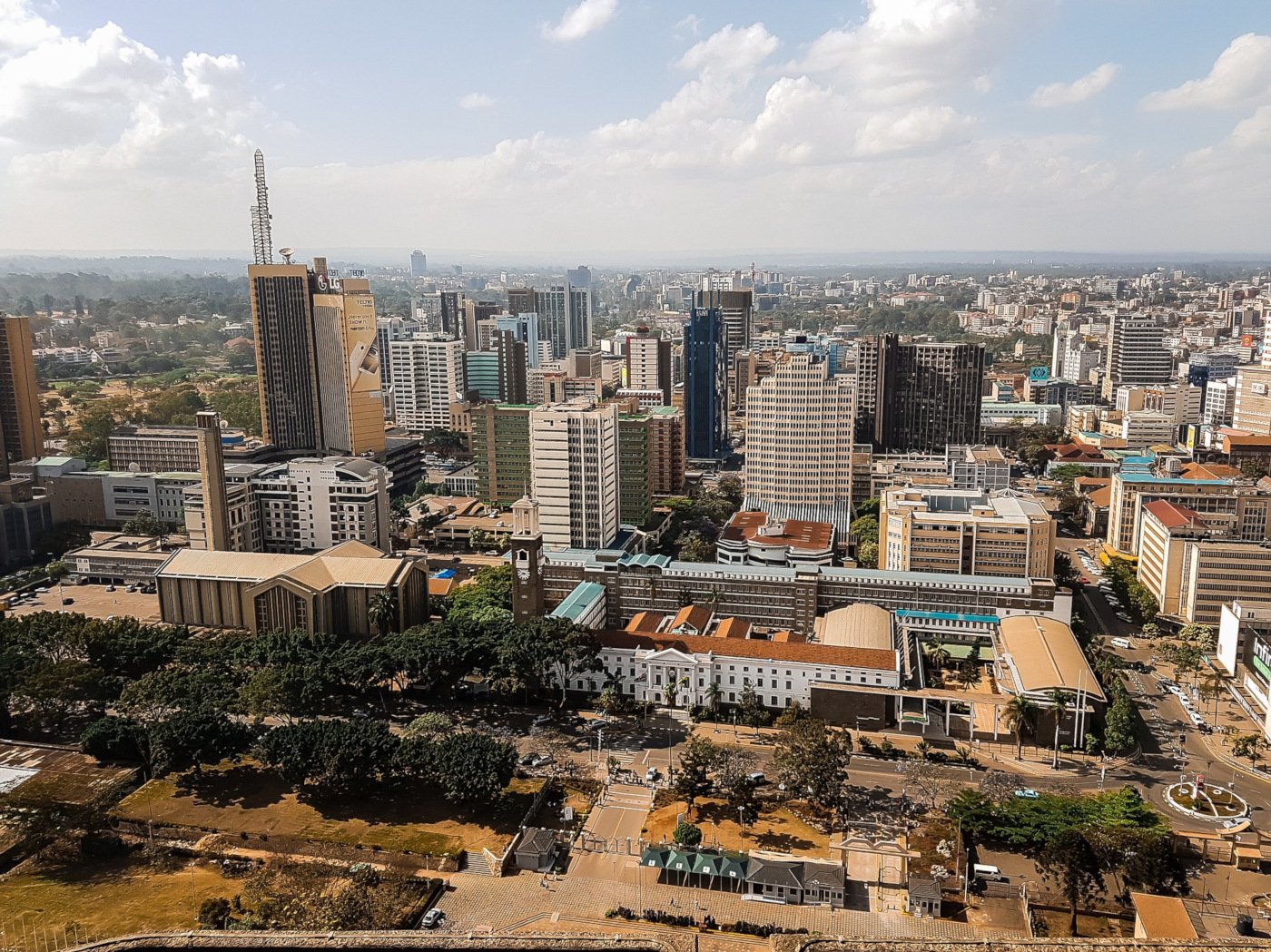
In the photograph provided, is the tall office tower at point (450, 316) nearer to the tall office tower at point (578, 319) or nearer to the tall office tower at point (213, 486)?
the tall office tower at point (578, 319)

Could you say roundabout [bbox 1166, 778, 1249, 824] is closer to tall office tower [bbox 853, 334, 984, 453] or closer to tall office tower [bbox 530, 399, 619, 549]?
tall office tower [bbox 530, 399, 619, 549]

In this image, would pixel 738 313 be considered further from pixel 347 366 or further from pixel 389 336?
pixel 347 366

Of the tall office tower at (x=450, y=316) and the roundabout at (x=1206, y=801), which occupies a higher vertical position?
the tall office tower at (x=450, y=316)

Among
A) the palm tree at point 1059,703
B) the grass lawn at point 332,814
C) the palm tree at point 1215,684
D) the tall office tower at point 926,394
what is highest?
the tall office tower at point 926,394

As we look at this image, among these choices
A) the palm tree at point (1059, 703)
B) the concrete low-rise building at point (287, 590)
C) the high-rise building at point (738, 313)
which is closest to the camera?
the palm tree at point (1059, 703)

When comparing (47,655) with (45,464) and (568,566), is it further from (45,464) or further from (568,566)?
(45,464)

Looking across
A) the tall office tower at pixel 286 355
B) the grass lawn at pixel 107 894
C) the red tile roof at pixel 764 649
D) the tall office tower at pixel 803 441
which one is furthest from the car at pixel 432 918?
the tall office tower at pixel 286 355

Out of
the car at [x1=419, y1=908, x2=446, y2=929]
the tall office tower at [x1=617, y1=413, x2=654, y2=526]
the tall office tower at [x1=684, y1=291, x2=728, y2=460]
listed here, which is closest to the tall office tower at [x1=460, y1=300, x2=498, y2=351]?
the tall office tower at [x1=684, y1=291, x2=728, y2=460]
